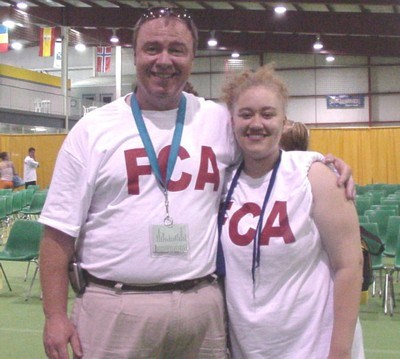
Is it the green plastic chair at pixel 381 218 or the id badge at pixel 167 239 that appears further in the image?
the green plastic chair at pixel 381 218

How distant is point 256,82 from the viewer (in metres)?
2.06

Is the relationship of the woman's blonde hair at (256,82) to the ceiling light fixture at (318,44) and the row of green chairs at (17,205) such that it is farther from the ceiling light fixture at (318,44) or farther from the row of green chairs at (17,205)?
the ceiling light fixture at (318,44)

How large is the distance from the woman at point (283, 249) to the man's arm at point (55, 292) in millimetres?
486

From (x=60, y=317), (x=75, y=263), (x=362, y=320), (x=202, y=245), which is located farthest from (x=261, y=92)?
(x=362, y=320)

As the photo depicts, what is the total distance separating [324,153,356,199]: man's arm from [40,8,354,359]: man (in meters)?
0.37

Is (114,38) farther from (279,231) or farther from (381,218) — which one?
(279,231)

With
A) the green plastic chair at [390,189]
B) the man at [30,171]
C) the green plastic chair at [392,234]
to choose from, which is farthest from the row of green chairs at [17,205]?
the green plastic chair at [390,189]

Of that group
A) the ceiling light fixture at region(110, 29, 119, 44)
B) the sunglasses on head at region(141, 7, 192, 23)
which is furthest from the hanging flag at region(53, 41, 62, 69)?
the sunglasses on head at region(141, 7, 192, 23)

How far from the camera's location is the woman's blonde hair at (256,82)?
6.75ft

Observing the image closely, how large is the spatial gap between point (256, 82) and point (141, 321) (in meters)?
0.80

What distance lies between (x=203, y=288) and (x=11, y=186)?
42.8 feet

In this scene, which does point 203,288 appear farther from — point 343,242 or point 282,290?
point 343,242

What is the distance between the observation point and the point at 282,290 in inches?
79.0

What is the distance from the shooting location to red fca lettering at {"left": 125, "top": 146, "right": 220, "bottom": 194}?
6.57 feet
